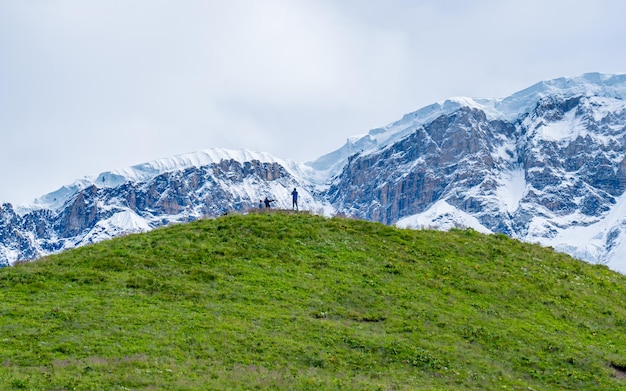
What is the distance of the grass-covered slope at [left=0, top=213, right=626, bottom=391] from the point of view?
25.0 m

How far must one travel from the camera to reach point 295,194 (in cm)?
5678

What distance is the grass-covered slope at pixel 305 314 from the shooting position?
25.0m

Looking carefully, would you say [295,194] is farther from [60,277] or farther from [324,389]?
[324,389]

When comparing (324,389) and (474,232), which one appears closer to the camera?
(324,389)

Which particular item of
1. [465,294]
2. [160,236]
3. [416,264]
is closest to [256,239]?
[160,236]

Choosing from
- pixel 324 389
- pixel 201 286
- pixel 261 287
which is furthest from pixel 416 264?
pixel 324 389

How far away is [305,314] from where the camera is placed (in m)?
31.2

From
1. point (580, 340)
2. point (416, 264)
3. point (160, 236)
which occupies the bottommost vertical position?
point (580, 340)

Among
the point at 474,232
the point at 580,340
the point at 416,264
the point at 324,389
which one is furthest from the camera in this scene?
the point at 474,232

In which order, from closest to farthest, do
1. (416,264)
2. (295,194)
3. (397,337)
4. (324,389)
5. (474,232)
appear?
(324,389) → (397,337) → (416,264) → (474,232) → (295,194)

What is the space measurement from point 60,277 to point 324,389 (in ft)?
53.1

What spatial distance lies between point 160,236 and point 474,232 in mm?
20687

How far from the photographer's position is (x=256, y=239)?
135 feet

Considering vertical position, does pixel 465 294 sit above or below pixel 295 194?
below
